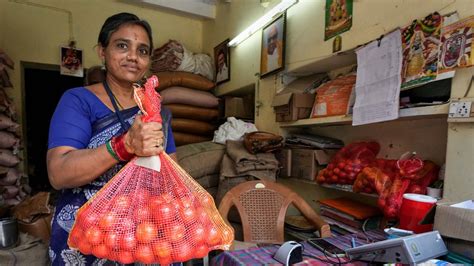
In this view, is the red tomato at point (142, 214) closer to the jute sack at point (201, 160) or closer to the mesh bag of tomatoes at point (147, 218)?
the mesh bag of tomatoes at point (147, 218)

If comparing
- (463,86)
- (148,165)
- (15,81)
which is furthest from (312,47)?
(15,81)

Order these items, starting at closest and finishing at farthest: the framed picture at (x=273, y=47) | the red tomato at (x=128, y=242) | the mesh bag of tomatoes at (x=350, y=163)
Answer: the red tomato at (x=128, y=242) < the mesh bag of tomatoes at (x=350, y=163) < the framed picture at (x=273, y=47)

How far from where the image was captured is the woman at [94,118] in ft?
2.13

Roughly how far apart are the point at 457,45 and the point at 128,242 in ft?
4.20

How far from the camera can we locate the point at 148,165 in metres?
0.54

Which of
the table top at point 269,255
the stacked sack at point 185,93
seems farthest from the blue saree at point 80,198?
the stacked sack at point 185,93

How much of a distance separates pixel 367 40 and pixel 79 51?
3.20m

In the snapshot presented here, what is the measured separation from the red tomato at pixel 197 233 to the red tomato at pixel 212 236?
15mm

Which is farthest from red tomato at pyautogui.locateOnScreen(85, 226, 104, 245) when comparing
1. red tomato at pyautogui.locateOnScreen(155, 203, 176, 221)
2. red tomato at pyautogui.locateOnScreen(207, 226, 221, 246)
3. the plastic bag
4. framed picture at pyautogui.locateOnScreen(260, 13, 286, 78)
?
framed picture at pyautogui.locateOnScreen(260, 13, 286, 78)

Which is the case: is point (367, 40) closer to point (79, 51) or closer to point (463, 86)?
point (463, 86)

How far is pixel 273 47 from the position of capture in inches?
88.4

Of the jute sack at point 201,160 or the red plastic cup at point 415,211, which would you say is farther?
the jute sack at point 201,160

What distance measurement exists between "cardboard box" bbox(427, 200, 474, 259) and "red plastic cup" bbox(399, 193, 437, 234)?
0.25 feet

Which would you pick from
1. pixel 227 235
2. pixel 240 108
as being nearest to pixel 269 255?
pixel 227 235
